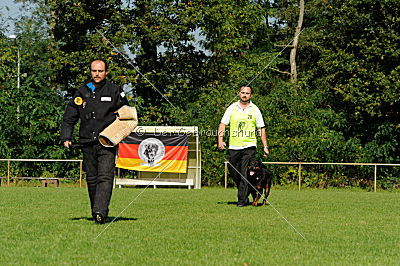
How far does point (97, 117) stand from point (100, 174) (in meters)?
0.74

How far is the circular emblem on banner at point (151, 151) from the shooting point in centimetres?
2506

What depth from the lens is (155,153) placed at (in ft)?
82.3

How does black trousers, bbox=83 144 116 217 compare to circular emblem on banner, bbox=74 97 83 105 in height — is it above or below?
below

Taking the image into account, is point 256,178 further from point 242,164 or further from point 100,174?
point 100,174

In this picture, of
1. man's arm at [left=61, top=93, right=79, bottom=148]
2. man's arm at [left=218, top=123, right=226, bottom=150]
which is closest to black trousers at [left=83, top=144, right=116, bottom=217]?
man's arm at [left=61, top=93, right=79, bottom=148]

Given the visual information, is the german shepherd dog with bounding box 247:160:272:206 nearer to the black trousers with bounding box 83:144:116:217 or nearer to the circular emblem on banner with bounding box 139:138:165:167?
the black trousers with bounding box 83:144:116:217

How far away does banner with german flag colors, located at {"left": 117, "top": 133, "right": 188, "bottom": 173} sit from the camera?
81.5 feet

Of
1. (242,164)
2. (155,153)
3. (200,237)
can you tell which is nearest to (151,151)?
(155,153)

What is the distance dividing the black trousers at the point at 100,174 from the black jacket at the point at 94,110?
0.21 meters

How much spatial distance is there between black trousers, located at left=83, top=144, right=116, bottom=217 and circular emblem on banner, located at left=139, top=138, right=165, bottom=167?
1577 cm

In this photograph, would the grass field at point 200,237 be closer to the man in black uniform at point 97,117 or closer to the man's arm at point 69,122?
the man in black uniform at point 97,117

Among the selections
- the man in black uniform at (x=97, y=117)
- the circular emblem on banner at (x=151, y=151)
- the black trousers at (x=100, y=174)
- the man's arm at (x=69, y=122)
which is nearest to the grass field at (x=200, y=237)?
the black trousers at (x=100, y=174)

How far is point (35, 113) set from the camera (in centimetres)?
2891

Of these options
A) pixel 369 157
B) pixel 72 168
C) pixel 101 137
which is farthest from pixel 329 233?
pixel 72 168
